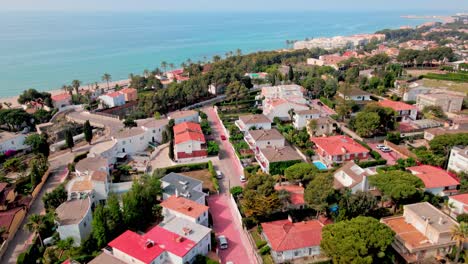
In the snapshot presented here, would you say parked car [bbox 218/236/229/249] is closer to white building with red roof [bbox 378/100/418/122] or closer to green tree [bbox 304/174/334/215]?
green tree [bbox 304/174/334/215]

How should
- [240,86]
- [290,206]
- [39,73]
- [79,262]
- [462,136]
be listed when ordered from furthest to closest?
[39,73] < [240,86] < [462,136] < [290,206] < [79,262]

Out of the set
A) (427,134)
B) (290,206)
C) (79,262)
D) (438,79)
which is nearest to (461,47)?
(438,79)

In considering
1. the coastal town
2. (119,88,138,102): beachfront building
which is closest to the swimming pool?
the coastal town

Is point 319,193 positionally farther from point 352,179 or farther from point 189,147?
point 189,147

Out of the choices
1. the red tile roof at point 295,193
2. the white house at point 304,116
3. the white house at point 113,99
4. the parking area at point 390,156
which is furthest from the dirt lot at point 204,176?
the white house at point 113,99

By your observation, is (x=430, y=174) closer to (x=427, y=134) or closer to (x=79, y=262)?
(x=427, y=134)

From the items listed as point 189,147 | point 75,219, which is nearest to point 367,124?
point 189,147

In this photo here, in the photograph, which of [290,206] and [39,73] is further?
[39,73]
